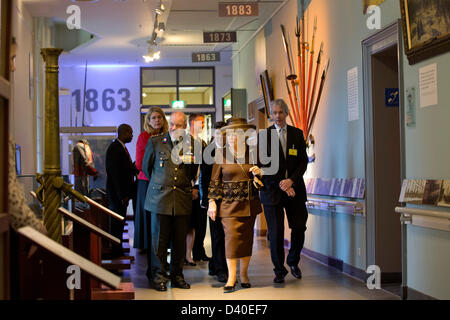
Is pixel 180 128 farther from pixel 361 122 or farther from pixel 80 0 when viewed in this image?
pixel 80 0

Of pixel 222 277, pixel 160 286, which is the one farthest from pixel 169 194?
pixel 222 277

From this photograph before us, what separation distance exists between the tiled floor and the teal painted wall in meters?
0.34

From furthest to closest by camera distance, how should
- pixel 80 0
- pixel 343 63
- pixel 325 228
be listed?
pixel 80 0, pixel 325 228, pixel 343 63

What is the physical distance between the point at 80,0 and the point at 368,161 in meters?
6.30

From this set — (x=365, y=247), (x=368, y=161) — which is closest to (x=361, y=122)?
(x=368, y=161)

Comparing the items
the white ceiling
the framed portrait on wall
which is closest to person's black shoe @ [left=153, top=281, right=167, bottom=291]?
the framed portrait on wall

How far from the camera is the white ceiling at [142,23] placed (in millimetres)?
10006

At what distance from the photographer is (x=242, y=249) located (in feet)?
17.4

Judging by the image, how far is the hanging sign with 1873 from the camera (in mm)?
16688
